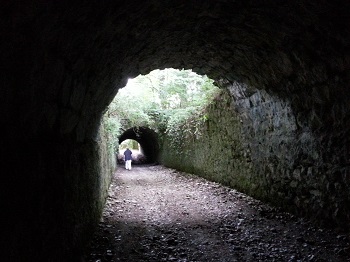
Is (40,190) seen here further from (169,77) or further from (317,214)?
(169,77)

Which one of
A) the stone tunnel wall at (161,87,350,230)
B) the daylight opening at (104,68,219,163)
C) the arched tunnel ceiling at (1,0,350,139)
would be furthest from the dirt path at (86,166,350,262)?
the daylight opening at (104,68,219,163)

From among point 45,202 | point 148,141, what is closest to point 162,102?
point 148,141

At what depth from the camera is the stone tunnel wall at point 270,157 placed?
5.49m

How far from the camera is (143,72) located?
23.1 feet

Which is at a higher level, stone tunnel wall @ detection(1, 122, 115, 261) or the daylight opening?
the daylight opening

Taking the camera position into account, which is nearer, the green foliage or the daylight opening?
the green foliage

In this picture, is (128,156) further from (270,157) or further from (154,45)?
(154,45)

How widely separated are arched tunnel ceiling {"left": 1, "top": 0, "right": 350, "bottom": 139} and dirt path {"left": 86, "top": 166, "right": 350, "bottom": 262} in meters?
2.08

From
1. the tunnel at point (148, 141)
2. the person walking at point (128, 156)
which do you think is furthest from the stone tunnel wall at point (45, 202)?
the tunnel at point (148, 141)

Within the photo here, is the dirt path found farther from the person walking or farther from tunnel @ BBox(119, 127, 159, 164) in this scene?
tunnel @ BBox(119, 127, 159, 164)

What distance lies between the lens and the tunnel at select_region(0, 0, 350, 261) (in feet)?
7.29

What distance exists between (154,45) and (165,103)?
11986 mm

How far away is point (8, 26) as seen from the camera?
6.18 ft

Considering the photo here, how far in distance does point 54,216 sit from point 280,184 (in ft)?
17.4
